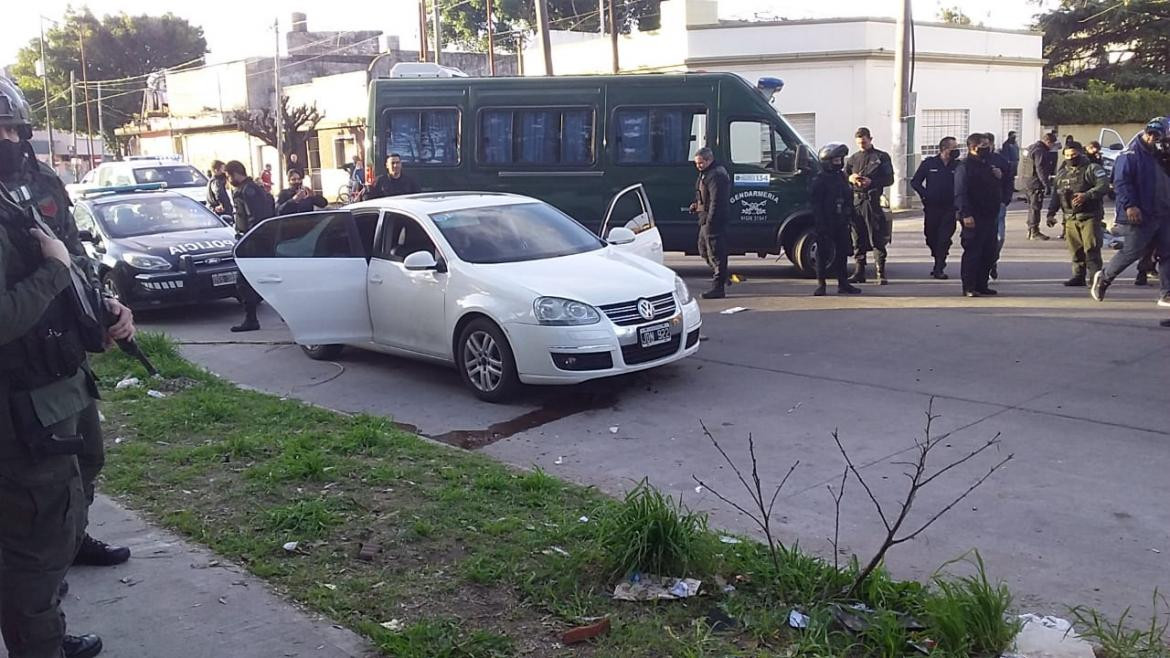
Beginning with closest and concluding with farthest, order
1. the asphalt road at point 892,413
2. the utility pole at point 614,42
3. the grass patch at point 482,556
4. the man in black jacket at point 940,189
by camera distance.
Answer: the grass patch at point 482,556
the asphalt road at point 892,413
the man in black jacket at point 940,189
the utility pole at point 614,42

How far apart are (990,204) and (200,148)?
42.2m

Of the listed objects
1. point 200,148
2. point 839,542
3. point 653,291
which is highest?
point 200,148

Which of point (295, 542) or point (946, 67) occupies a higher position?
point (946, 67)

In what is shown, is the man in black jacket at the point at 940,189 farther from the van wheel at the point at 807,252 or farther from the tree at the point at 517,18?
the tree at the point at 517,18

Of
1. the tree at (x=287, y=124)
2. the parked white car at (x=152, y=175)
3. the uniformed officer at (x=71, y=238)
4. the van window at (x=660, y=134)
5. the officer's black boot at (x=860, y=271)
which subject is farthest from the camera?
the tree at (x=287, y=124)

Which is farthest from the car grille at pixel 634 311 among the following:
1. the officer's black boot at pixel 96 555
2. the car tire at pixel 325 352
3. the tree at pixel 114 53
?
the tree at pixel 114 53

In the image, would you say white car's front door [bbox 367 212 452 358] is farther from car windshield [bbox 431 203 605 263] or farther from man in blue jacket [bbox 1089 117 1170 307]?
man in blue jacket [bbox 1089 117 1170 307]

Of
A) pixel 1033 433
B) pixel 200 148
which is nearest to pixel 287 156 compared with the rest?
pixel 200 148

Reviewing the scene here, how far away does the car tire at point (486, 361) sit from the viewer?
25.4 ft

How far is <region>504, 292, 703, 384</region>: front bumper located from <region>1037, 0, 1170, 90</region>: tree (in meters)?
36.8

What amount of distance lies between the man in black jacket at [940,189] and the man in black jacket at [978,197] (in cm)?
96

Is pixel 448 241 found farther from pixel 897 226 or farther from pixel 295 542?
pixel 897 226

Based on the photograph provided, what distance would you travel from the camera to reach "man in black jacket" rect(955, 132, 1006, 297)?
10922 millimetres

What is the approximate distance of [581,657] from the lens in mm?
3686
